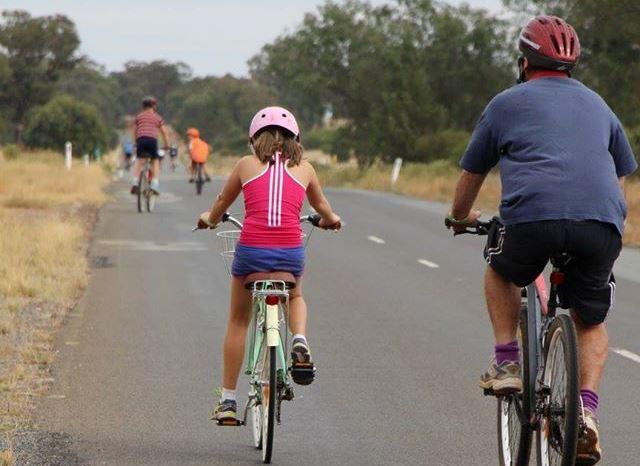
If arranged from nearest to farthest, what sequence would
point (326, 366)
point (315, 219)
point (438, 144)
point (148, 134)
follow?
point (315, 219) → point (326, 366) → point (148, 134) → point (438, 144)

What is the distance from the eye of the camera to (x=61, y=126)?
305 ft

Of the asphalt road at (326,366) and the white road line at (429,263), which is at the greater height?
the asphalt road at (326,366)

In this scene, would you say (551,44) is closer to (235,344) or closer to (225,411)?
(235,344)

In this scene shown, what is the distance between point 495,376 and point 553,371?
40 cm

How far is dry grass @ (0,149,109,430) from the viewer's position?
395 inches

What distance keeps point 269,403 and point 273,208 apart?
0.92 m

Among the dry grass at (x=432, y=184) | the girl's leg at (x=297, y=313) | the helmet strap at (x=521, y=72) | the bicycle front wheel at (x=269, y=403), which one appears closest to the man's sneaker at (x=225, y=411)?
the bicycle front wheel at (x=269, y=403)

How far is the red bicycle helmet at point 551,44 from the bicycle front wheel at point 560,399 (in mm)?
1003

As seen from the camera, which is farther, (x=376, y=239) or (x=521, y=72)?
(x=376, y=239)

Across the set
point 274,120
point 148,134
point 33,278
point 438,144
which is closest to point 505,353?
point 274,120

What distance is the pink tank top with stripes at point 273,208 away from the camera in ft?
25.4

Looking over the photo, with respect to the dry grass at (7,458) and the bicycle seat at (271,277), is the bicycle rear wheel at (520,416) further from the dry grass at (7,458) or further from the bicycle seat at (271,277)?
the dry grass at (7,458)

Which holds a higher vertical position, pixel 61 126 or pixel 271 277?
pixel 271 277

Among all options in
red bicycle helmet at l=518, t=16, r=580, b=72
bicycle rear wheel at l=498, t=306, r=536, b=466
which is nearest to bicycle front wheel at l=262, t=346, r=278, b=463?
bicycle rear wheel at l=498, t=306, r=536, b=466
